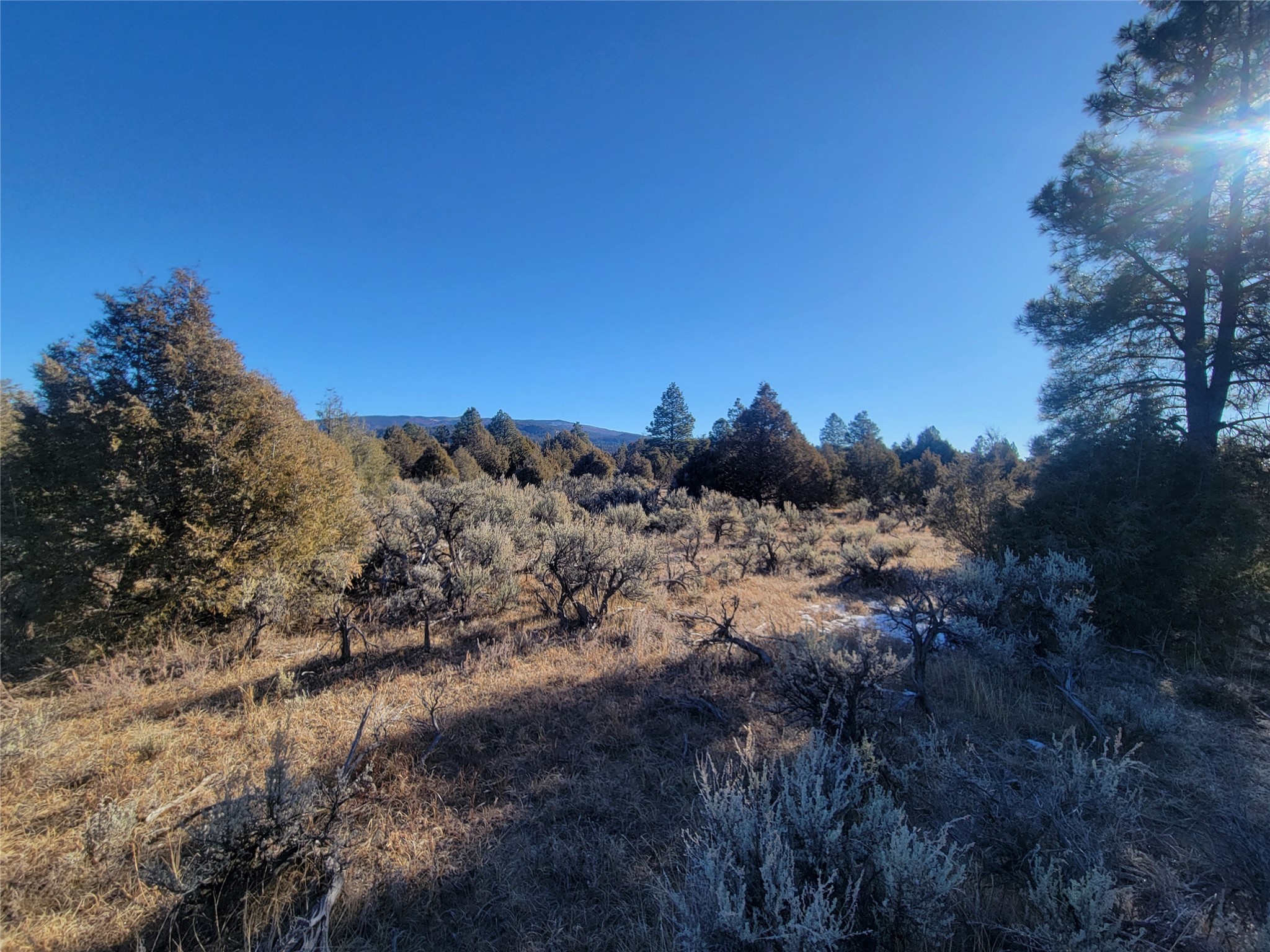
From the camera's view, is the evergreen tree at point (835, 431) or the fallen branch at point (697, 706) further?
the evergreen tree at point (835, 431)

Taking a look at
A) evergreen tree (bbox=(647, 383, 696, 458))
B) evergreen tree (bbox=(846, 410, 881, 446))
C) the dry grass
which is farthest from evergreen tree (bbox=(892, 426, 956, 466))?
the dry grass

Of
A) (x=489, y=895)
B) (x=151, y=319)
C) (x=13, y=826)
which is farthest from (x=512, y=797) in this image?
(x=151, y=319)

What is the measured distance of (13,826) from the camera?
105 inches

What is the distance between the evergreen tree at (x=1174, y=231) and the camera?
6.28 metres

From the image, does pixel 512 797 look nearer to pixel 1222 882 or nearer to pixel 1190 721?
pixel 1222 882

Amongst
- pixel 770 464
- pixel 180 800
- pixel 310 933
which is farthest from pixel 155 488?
pixel 770 464

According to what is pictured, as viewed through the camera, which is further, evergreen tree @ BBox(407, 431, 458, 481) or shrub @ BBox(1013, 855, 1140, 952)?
evergreen tree @ BBox(407, 431, 458, 481)

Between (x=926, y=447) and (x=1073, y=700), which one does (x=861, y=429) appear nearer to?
(x=926, y=447)

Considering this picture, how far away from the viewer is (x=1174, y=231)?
22.0ft

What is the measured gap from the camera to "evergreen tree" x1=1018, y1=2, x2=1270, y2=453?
247 inches

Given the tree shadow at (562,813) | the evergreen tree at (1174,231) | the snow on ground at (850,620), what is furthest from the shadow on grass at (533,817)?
the evergreen tree at (1174,231)

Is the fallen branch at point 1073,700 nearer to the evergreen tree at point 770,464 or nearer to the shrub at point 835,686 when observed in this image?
the shrub at point 835,686

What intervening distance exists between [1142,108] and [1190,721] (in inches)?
393

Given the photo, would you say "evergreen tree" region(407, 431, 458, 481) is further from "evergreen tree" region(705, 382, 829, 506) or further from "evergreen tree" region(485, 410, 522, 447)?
"evergreen tree" region(705, 382, 829, 506)
